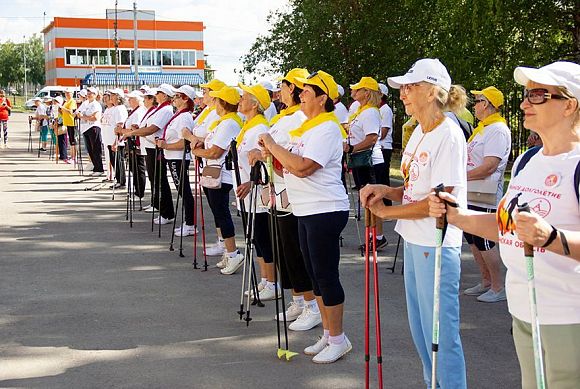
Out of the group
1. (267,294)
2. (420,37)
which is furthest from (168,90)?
(420,37)

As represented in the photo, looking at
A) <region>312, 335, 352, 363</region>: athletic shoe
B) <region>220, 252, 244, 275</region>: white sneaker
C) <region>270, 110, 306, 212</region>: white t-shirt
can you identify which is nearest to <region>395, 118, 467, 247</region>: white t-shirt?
<region>312, 335, 352, 363</region>: athletic shoe

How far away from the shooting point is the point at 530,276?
3.26m

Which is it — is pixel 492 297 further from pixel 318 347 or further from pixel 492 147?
pixel 318 347

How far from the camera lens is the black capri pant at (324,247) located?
6074 millimetres

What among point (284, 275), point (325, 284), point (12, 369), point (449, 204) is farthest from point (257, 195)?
point (449, 204)

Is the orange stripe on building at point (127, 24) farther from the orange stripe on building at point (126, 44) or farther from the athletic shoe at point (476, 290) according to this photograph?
the athletic shoe at point (476, 290)

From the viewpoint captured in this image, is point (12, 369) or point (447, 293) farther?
point (12, 369)

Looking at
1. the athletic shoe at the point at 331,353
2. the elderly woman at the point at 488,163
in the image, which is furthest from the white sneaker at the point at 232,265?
the athletic shoe at the point at 331,353

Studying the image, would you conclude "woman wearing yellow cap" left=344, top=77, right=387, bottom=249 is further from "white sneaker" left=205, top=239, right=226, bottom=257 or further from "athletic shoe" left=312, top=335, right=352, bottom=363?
"athletic shoe" left=312, top=335, right=352, bottom=363

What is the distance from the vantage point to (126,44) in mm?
97688

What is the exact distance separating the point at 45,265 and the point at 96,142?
1057 cm

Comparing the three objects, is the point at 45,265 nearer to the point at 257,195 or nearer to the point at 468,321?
the point at 257,195

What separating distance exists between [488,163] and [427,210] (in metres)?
3.50

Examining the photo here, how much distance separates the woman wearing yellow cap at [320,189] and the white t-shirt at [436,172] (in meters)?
1.36
